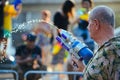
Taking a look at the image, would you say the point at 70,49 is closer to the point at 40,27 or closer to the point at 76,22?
the point at 76,22

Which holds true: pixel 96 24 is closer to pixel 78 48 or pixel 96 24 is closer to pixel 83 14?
pixel 78 48

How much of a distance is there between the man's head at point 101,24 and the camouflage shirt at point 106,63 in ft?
1.01

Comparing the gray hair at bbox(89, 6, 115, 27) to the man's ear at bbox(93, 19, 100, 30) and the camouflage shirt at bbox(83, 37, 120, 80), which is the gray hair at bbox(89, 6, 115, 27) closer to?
the man's ear at bbox(93, 19, 100, 30)

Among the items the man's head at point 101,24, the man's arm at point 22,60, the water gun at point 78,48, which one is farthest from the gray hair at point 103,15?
the man's arm at point 22,60

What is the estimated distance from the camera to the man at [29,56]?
959 centimetres

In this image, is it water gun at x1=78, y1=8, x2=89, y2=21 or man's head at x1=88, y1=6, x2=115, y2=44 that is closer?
man's head at x1=88, y1=6, x2=115, y2=44

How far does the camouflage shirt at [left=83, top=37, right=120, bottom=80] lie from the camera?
4.22 meters

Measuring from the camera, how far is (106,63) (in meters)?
4.23

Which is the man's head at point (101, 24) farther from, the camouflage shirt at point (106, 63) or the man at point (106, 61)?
the camouflage shirt at point (106, 63)

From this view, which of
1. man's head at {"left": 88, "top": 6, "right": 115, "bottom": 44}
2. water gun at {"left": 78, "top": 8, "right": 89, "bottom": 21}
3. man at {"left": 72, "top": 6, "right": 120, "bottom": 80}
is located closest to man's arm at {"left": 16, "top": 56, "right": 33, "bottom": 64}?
water gun at {"left": 78, "top": 8, "right": 89, "bottom": 21}

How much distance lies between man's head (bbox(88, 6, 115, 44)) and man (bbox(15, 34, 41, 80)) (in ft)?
15.8

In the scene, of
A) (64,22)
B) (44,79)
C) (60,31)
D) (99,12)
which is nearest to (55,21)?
(64,22)

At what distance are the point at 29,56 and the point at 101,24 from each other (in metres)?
5.18

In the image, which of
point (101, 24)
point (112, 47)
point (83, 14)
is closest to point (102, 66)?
point (112, 47)
